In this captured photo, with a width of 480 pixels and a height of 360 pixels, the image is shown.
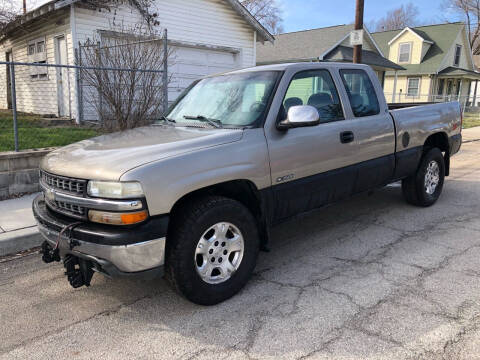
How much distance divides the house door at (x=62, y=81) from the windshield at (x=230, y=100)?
359 inches

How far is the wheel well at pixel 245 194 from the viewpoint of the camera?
3395 millimetres

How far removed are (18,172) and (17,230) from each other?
5.83 feet

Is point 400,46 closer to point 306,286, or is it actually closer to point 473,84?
point 473,84

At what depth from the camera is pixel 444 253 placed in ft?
14.0

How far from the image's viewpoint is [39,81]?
542 inches

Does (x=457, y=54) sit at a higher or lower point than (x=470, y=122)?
higher

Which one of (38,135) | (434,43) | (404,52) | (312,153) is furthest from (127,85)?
(434,43)

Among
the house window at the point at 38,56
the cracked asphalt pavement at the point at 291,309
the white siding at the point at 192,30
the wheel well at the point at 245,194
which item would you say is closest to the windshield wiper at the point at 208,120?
the wheel well at the point at 245,194

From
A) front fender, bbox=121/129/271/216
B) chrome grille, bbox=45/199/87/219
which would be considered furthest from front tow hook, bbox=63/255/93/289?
front fender, bbox=121/129/271/216

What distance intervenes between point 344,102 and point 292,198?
132 cm

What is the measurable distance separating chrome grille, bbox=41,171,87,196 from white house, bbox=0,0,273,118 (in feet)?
27.1

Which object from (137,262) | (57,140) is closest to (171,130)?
(137,262)

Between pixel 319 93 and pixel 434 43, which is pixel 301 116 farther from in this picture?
pixel 434 43

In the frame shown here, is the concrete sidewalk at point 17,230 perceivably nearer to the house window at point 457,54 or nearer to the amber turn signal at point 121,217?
the amber turn signal at point 121,217
